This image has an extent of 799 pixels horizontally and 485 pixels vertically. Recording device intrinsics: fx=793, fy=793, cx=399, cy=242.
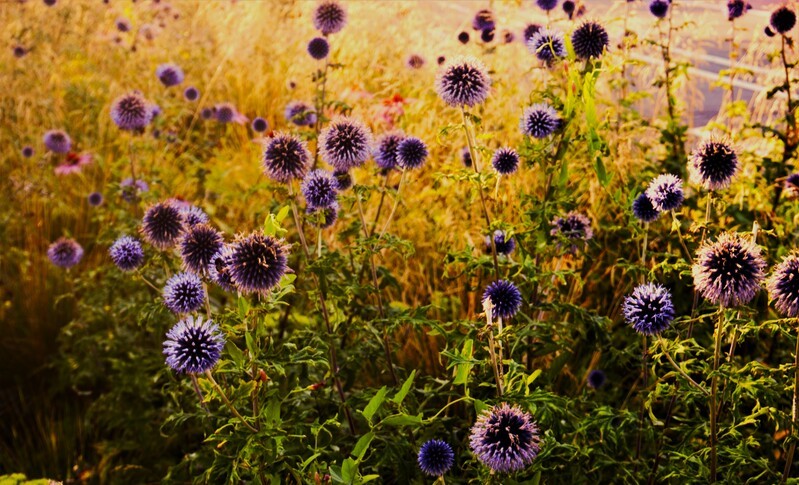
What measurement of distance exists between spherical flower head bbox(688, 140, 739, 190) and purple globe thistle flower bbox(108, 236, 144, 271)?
1798 millimetres

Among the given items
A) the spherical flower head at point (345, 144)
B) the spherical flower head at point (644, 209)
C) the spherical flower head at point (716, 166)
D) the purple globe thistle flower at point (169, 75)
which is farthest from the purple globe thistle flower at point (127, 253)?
the purple globe thistle flower at point (169, 75)

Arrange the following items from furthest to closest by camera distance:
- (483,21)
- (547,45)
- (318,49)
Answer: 1. (483,21)
2. (318,49)
3. (547,45)

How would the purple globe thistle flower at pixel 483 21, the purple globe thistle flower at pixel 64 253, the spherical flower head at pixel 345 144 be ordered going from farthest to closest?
the purple globe thistle flower at pixel 483 21 → the purple globe thistle flower at pixel 64 253 → the spherical flower head at pixel 345 144

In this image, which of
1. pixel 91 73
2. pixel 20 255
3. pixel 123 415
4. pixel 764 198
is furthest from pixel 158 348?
pixel 91 73

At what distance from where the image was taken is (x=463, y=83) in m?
2.51

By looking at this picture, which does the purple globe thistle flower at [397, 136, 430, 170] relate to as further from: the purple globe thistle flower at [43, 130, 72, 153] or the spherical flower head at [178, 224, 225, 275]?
the purple globe thistle flower at [43, 130, 72, 153]

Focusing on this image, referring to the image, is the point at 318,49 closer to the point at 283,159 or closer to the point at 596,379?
the point at 283,159

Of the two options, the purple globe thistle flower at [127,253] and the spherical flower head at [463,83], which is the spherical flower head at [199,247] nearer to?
the purple globe thistle flower at [127,253]

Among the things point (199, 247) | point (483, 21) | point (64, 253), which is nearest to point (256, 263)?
point (199, 247)

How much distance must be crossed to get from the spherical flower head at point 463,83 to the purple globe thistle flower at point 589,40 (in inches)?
15.9

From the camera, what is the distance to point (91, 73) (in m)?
6.28

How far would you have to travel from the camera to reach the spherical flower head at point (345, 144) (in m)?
2.61

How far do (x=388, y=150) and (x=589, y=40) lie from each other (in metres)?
0.80

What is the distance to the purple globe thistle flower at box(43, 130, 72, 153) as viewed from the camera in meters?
4.47
